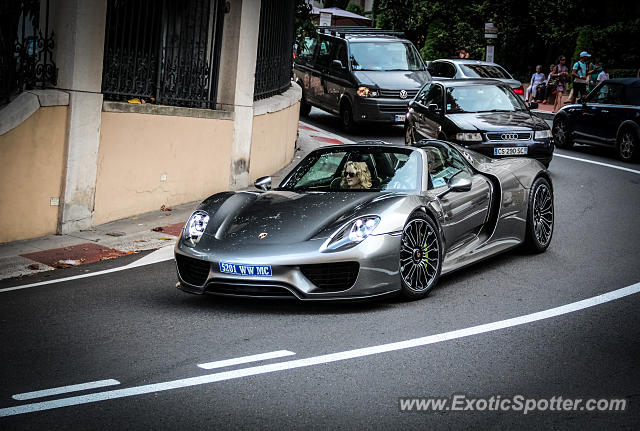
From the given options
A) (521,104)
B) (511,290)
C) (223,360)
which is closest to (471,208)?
(511,290)

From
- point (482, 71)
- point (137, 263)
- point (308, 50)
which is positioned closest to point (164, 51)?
point (137, 263)

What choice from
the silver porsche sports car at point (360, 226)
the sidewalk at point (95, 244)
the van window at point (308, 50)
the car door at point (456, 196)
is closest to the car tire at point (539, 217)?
the silver porsche sports car at point (360, 226)

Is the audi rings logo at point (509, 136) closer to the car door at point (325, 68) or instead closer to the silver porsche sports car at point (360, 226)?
the silver porsche sports car at point (360, 226)

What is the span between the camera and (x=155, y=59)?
493 inches

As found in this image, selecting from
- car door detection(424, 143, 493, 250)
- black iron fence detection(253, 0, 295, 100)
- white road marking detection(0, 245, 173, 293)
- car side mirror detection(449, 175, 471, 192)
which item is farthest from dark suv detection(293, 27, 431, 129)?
car side mirror detection(449, 175, 471, 192)

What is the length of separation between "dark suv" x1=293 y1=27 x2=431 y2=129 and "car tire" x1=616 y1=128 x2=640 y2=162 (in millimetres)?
4555

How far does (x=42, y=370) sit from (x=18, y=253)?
14.1 ft

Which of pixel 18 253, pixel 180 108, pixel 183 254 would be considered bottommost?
pixel 18 253

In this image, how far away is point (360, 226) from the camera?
24.1 ft

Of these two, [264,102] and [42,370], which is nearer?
[42,370]

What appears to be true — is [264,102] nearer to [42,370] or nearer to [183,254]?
[183,254]

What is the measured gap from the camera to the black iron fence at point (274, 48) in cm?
1547

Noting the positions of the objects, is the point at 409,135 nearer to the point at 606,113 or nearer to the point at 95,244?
the point at 606,113

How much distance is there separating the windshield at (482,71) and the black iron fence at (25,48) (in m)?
15.6
